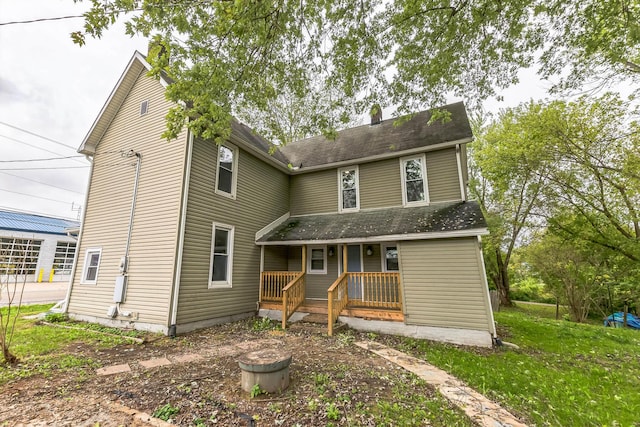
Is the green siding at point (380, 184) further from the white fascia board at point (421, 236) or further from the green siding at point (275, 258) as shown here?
the green siding at point (275, 258)

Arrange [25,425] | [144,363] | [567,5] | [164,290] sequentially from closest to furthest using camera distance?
1. [25,425]
2. [144,363]
3. [567,5]
4. [164,290]

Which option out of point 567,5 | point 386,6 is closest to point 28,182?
point 386,6

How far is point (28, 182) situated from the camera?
25891 millimetres

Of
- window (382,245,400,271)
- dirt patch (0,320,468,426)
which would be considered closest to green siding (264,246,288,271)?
window (382,245,400,271)

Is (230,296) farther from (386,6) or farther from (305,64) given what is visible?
(386,6)

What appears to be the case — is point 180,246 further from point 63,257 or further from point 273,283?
point 63,257

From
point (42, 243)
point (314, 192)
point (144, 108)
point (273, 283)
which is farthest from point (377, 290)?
point (42, 243)

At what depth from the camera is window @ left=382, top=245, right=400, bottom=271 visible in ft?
28.8

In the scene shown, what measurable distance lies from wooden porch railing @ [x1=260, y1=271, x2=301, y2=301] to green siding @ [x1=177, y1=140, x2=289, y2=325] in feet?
0.77

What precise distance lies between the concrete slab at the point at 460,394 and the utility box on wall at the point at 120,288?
6.98 m

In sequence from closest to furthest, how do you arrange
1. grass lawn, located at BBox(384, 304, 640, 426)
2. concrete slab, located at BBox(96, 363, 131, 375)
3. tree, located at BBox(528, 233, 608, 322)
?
1. grass lawn, located at BBox(384, 304, 640, 426)
2. concrete slab, located at BBox(96, 363, 131, 375)
3. tree, located at BBox(528, 233, 608, 322)

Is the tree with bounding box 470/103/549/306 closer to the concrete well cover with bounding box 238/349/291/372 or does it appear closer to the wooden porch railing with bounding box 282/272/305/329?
the wooden porch railing with bounding box 282/272/305/329

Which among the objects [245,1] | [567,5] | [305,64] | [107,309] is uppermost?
[567,5]

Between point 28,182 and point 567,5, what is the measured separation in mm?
39895
